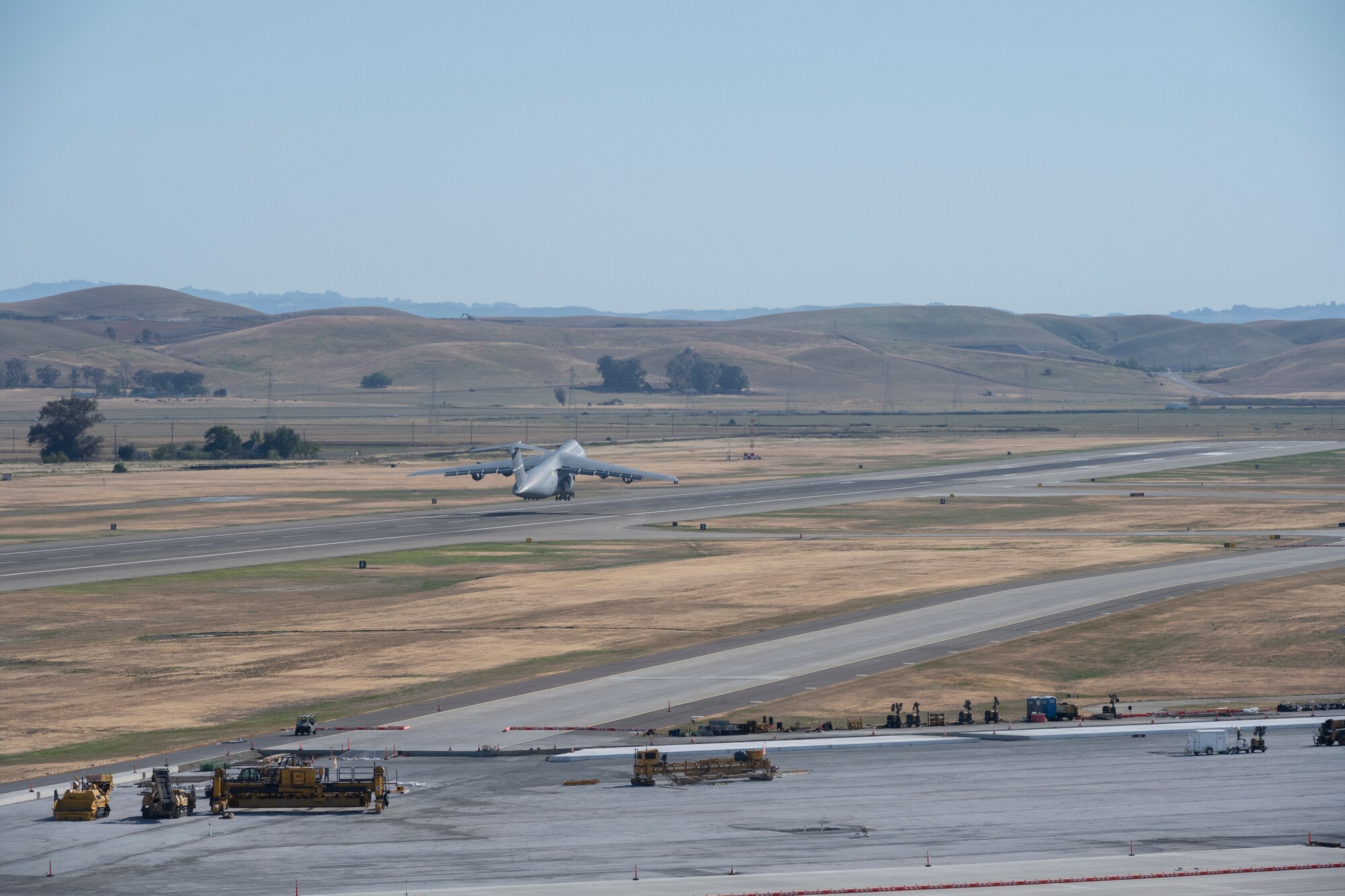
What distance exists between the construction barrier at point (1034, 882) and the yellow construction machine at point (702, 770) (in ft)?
35.2

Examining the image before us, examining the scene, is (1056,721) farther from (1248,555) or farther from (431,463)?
(431,463)

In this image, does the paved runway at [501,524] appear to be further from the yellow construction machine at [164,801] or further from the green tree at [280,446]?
the yellow construction machine at [164,801]

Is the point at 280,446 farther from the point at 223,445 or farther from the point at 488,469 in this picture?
the point at 488,469

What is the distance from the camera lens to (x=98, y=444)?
18712 centimetres

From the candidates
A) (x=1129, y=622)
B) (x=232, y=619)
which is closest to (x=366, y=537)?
(x=232, y=619)

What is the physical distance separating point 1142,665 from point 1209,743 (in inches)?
622

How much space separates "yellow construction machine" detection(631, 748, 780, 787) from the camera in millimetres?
44375

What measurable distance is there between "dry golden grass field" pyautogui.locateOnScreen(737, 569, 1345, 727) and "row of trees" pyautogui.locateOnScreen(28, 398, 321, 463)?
443 feet

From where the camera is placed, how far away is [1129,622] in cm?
7038

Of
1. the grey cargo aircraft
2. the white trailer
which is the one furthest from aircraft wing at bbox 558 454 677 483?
the white trailer

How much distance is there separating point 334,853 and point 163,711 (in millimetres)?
21443

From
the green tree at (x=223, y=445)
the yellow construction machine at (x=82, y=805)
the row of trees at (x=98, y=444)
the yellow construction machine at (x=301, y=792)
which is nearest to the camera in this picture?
the yellow construction machine at (x=82, y=805)

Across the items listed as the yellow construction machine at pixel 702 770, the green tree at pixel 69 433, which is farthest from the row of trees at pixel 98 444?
the yellow construction machine at pixel 702 770

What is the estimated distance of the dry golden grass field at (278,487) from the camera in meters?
121
